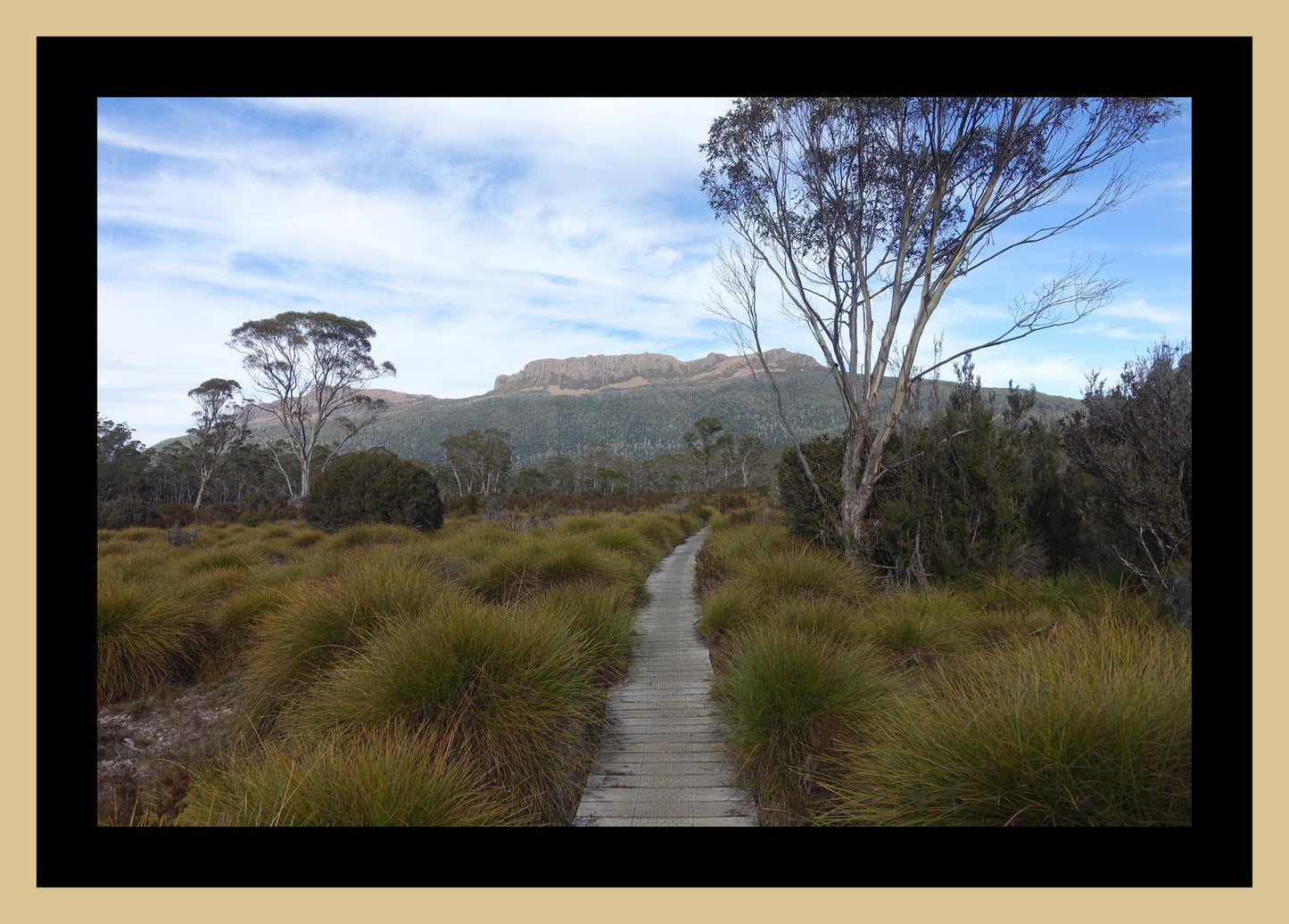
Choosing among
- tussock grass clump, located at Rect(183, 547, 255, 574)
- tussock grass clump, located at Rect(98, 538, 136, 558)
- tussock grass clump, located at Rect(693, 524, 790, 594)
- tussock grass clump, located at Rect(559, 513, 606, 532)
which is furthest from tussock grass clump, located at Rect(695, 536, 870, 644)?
tussock grass clump, located at Rect(98, 538, 136, 558)

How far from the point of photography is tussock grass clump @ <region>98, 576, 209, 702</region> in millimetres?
4930

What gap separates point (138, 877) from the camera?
6.11 ft

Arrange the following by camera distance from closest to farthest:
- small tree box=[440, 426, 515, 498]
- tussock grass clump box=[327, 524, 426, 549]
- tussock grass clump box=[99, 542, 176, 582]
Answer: tussock grass clump box=[99, 542, 176, 582] → tussock grass clump box=[327, 524, 426, 549] → small tree box=[440, 426, 515, 498]

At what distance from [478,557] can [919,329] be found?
24.4 ft

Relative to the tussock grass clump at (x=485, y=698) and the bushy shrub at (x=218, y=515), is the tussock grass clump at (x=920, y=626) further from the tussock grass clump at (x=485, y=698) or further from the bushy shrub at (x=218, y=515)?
the bushy shrub at (x=218, y=515)

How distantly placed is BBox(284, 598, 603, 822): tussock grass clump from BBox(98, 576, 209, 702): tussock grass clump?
2.47 m

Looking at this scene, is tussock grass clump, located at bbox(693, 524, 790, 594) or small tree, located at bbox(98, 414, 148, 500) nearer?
tussock grass clump, located at bbox(693, 524, 790, 594)

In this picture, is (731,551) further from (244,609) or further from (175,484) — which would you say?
(175,484)

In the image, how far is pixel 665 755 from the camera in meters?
3.58

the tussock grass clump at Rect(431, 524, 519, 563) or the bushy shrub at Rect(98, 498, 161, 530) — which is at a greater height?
the tussock grass clump at Rect(431, 524, 519, 563)

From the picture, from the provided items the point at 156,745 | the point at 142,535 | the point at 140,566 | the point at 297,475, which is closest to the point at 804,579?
the point at 156,745

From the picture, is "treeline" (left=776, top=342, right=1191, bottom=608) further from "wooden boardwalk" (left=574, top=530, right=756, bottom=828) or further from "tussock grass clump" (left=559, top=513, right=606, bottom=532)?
"tussock grass clump" (left=559, top=513, right=606, bottom=532)

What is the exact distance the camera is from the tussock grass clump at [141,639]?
4930 mm

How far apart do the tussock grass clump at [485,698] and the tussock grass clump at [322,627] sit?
0.54 metres
